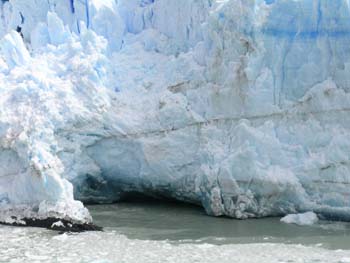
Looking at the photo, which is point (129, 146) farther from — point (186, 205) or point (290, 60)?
point (290, 60)

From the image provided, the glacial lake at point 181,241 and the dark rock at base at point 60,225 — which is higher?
the dark rock at base at point 60,225

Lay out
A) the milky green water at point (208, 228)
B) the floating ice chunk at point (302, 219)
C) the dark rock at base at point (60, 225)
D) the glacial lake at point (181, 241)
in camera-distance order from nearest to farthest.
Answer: the glacial lake at point (181, 241) → the milky green water at point (208, 228) → the dark rock at base at point (60, 225) → the floating ice chunk at point (302, 219)

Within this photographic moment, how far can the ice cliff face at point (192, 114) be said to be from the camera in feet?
24.5

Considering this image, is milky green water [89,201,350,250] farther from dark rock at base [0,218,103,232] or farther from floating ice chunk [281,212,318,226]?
dark rock at base [0,218,103,232]

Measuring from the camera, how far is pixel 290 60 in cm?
781

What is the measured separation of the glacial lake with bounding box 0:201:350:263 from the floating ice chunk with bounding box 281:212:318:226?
10 centimetres

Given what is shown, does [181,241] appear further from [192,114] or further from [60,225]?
[192,114]

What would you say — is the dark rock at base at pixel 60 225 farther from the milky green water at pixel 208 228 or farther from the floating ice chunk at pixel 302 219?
the floating ice chunk at pixel 302 219

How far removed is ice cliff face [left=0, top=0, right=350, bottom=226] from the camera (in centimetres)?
745

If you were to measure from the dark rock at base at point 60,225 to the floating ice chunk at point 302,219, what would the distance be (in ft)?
6.77

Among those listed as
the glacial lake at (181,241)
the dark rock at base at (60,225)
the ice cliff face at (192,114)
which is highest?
the ice cliff face at (192,114)

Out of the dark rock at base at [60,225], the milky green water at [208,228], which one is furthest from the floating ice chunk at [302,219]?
the dark rock at base at [60,225]

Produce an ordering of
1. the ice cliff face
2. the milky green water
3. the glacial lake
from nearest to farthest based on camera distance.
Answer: the glacial lake
the milky green water
the ice cliff face

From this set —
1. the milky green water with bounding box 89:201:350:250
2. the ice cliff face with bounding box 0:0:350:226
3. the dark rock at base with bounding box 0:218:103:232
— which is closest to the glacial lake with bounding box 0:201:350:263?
the milky green water with bounding box 89:201:350:250
